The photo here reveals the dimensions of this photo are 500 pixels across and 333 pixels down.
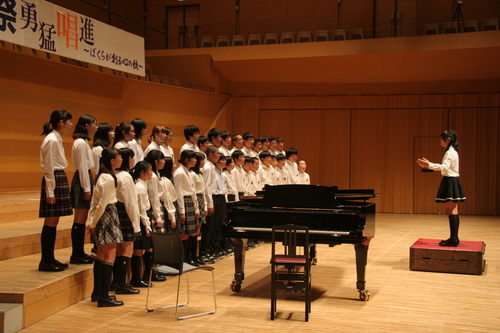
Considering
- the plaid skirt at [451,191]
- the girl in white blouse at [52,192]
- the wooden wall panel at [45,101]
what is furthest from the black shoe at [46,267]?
the plaid skirt at [451,191]

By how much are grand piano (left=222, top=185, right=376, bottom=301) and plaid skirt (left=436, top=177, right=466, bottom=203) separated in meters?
1.56

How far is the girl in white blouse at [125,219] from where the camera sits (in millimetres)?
4395

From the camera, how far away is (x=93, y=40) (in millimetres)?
8133

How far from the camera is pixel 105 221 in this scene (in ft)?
14.1

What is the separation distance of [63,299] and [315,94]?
9.25 m

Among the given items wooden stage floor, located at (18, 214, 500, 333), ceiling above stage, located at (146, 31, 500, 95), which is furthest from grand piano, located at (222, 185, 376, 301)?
ceiling above stage, located at (146, 31, 500, 95)

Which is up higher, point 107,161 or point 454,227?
point 107,161

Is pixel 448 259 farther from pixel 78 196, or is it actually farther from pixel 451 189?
pixel 78 196

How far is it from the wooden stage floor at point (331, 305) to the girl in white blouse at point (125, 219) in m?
0.18

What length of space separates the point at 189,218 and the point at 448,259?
2839 mm

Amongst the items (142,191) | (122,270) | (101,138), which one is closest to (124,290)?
(122,270)

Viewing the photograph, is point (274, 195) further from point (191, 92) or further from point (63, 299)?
point (191, 92)

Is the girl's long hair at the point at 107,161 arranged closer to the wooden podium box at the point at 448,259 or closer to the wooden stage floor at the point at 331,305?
the wooden stage floor at the point at 331,305

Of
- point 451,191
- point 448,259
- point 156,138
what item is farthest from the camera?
point 156,138
